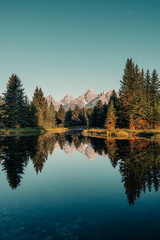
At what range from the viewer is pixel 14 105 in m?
55.1

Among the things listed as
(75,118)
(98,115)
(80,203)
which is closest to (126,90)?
(98,115)

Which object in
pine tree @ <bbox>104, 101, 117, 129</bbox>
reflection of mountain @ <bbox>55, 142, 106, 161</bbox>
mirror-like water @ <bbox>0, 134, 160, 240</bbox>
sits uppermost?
pine tree @ <bbox>104, 101, 117, 129</bbox>

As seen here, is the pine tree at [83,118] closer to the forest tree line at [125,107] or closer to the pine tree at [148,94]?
the forest tree line at [125,107]

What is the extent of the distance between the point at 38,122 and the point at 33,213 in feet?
205

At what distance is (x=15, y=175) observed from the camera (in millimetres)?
12109

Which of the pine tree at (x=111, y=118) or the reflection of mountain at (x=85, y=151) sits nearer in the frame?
the reflection of mountain at (x=85, y=151)

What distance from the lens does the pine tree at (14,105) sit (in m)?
54.8

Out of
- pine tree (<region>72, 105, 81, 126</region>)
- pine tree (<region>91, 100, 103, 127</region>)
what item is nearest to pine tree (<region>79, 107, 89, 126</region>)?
pine tree (<region>72, 105, 81, 126</region>)

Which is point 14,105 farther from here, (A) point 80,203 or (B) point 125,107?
(A) point 80,203

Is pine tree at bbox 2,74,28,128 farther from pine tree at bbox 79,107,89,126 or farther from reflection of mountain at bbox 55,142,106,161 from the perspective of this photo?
pine tree at bbox 79,107,89,126

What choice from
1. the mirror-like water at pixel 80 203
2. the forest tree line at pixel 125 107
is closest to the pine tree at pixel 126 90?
the forest tree line at pixel 125 107

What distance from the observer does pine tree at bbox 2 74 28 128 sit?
54.8 meters

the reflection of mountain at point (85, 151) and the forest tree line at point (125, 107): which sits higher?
the forest tree line at point (125, 107)

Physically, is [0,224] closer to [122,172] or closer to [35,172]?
[35,172]
